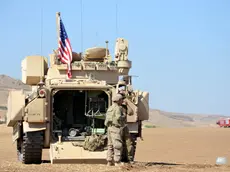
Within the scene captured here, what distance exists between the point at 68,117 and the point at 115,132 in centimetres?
342

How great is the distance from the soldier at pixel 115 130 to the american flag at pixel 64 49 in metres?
4.28

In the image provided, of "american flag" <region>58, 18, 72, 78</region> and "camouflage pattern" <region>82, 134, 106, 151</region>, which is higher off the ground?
"american flag" <region>58, 18, 72, 78</region>

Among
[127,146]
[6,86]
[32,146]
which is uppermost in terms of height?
[127,146]

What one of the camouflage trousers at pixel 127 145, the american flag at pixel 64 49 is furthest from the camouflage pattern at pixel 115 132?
the american flag at pixel 64 49

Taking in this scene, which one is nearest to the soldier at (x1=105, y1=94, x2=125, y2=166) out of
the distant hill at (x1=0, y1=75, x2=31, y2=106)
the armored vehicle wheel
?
the armored vehicle wheel

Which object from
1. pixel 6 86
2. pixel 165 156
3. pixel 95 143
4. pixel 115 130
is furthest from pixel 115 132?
pixel 6 86

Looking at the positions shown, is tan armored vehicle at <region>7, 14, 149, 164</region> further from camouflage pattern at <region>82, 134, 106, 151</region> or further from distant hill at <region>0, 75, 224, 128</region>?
distant hill at <region>0, 75, 224, 128</region>

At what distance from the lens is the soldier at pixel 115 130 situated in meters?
15.3

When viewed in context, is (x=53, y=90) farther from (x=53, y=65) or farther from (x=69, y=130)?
(x=53, y=65)

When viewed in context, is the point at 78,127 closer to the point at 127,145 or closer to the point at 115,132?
the point at 127,145

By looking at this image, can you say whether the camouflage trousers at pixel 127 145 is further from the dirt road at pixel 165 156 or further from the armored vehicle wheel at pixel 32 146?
the armored vehicle wheel at pixel 32 146

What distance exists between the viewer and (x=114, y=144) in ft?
50.3

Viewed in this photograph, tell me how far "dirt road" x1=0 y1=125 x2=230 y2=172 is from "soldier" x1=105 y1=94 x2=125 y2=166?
37 cm

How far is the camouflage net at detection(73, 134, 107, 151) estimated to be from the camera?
1666 cm
